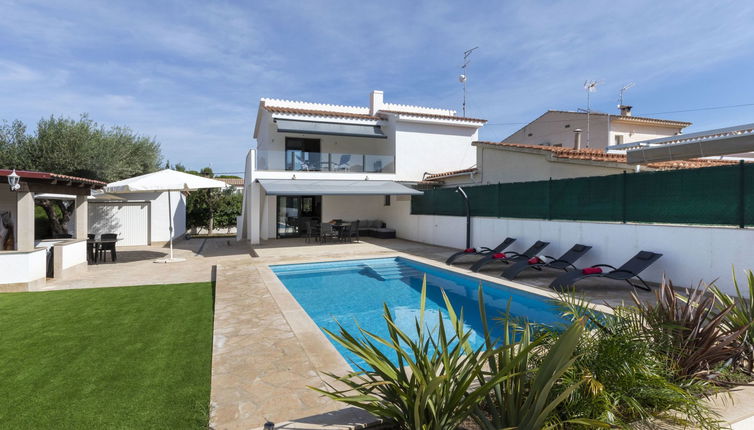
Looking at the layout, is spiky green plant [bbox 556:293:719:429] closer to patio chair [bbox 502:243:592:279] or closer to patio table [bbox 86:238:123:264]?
patio chair [bbox 502:243:592:279]

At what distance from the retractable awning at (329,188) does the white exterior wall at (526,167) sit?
4313 millimetres

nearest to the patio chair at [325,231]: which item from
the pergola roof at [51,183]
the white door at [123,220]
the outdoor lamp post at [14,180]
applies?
the white door at [123,220]

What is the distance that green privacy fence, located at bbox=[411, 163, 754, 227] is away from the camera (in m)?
9.94

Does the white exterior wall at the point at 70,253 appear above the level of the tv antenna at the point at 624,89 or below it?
below

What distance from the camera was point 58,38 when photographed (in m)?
14.9

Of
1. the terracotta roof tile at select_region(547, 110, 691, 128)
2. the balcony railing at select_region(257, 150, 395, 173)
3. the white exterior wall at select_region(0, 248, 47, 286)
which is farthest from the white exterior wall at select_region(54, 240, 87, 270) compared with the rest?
the terracotta roof tile at select_region(547, 110, 691, 128)

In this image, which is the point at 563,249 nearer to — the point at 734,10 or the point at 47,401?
the point at 734,10

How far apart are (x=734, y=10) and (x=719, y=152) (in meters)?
6.00

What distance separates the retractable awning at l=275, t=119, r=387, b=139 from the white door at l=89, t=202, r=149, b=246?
1057 cm

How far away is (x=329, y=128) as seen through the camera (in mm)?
25031

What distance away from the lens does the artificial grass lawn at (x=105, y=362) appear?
430cm

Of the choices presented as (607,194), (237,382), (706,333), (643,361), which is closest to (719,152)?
(607,194)

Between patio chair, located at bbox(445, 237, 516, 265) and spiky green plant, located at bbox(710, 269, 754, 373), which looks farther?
patio chair, located at bbox(445, 237, 516, 265)

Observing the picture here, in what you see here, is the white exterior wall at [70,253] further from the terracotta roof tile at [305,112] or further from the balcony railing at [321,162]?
the terracotta roof tile at [305,112]
